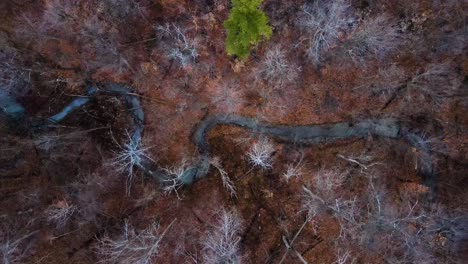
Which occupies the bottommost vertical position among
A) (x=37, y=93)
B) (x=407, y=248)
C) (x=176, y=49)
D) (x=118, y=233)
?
(x=118, y=233)

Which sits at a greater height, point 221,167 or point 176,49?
point 176,49

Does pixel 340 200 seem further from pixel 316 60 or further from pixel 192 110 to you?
pixel 192 110

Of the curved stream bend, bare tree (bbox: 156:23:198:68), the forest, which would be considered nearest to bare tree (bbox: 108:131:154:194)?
the forest

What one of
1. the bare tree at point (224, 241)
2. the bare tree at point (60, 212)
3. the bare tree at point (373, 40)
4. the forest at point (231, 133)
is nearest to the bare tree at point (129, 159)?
the forest at point (231, 133)

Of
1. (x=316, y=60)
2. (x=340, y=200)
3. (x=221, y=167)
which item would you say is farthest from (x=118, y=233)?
(x=316, y=60)

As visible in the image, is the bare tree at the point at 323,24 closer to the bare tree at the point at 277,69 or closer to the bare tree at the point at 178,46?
the bare tree at the point at 277,69

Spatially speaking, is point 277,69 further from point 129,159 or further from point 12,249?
point 12,249
